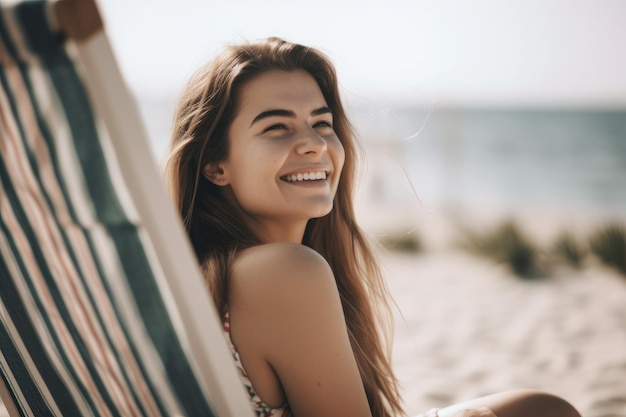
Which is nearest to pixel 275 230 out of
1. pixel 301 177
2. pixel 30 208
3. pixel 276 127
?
pixel 301 177

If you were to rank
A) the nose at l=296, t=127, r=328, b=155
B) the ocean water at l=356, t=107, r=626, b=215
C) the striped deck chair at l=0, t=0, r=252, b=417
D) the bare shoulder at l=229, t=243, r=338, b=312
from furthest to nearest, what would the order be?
the ocean water at l=356, t=107, r=626, b=215 → the nose at l=296, t=127, r=328, b=155 → the bare shoulder at l=229, t=243, r=338, b=312 → the striped deck chair at l=0, t=0, r=252, b=417

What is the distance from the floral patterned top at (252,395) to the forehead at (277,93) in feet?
2.23

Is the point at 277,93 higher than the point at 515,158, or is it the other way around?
the point at 277,93

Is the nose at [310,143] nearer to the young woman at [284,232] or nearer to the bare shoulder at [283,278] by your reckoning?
the young woman at [284,232]

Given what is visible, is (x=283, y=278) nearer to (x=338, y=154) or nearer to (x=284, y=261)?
(x=284, y=261)

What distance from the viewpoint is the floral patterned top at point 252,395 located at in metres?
1.71

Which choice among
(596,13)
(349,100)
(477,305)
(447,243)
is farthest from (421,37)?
(349,100)

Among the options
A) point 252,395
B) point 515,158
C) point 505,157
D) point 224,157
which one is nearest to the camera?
point 252,395

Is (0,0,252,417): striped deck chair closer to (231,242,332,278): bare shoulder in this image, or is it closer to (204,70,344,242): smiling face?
(231,242,332,278): bare shoulder

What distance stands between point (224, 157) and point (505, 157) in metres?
38.0

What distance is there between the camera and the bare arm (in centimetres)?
158

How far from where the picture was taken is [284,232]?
2.15 metres

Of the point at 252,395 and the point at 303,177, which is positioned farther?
the point at 303,177

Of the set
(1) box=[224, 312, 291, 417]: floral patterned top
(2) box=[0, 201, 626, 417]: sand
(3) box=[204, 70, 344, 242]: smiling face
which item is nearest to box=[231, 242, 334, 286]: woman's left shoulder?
(1) box=[224, 312, 291, 417]: floral patterned top
